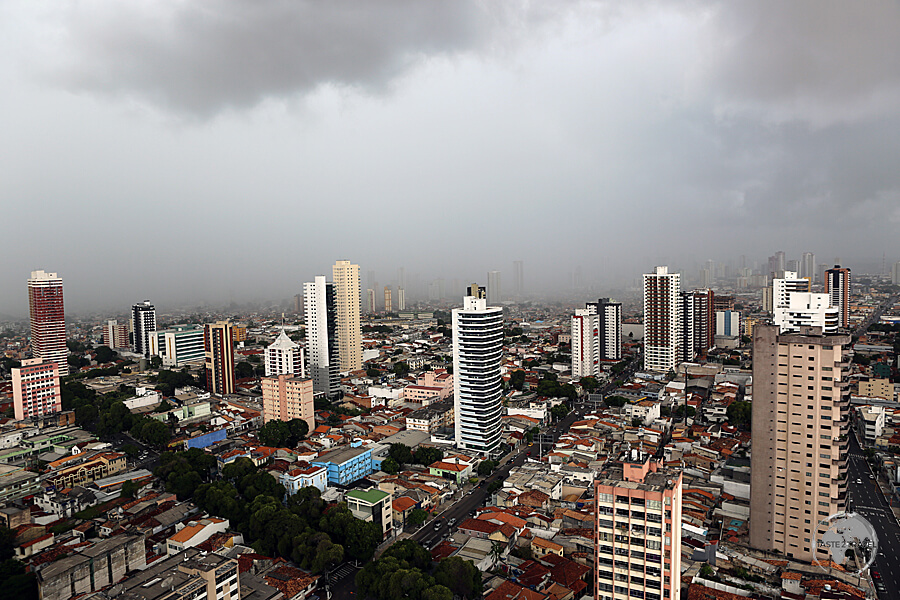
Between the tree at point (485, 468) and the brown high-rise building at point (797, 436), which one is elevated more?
the brown high-rise building at point (797, 436)

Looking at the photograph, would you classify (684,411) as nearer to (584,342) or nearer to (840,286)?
(584,342)

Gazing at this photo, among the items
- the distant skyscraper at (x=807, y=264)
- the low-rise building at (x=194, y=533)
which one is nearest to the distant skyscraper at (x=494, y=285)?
the distant skyscraper at (x=807, y=264)

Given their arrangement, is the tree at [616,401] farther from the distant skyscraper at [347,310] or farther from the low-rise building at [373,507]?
the distant skyscraper at [347,310]

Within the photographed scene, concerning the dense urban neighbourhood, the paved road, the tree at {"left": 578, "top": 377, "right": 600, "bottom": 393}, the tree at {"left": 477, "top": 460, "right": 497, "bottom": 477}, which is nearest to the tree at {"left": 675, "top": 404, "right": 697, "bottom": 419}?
the dense urban neighbourhood

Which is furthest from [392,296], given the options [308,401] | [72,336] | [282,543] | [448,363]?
[282,543]

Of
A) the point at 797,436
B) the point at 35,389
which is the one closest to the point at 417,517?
the point at 797,436

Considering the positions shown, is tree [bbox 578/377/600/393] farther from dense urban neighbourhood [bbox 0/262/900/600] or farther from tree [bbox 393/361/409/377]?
tree [bbox 393/361/409/377]

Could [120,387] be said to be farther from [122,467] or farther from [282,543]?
[282,543]

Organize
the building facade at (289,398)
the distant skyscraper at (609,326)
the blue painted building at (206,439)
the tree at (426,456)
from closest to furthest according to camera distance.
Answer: the tree at (426,456) < the blue painted building at (206,439) < the building facade at (289,398) < the distant skyscraper at (609,326)
